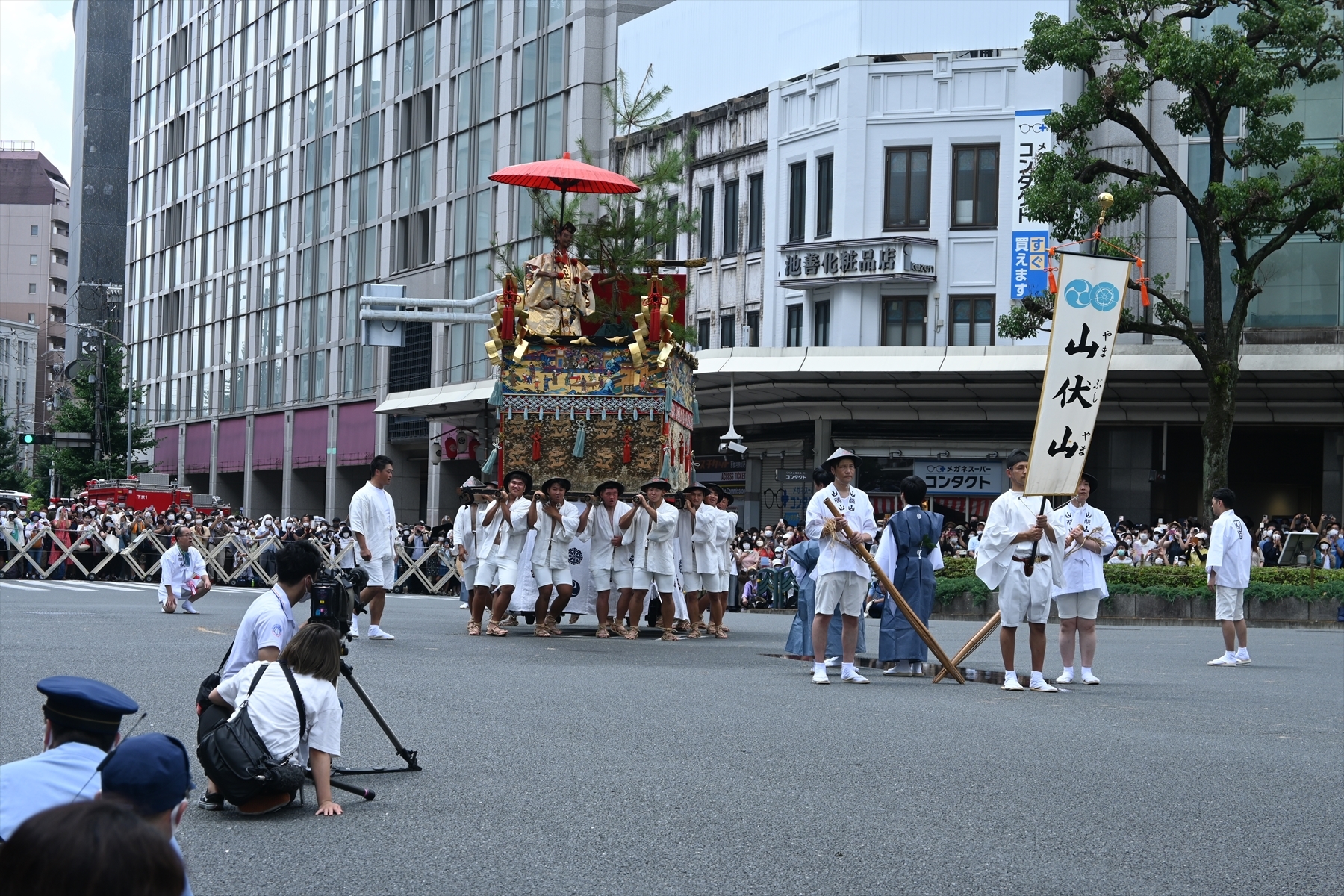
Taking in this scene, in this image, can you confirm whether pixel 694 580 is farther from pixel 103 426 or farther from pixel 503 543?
pixel 103 426

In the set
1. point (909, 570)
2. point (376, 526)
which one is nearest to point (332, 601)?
point (909, 570)

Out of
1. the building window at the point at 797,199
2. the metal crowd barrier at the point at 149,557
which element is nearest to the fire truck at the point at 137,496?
the metal crowd barrier at the point at 149,557

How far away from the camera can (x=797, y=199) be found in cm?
4069

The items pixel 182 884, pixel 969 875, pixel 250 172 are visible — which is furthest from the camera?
pixel 250 172

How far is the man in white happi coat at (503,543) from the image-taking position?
17.4m

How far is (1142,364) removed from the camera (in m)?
35.7

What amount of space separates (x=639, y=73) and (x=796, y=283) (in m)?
10.1

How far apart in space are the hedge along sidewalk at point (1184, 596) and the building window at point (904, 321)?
12.4 m

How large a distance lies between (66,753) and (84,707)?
124mm

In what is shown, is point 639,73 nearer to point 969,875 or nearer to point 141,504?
point 141,504

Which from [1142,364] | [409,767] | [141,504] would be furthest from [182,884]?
[141,504]

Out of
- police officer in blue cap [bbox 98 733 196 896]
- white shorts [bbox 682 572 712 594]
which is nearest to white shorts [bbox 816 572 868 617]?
white shorts [bbox 682 572 712 594]

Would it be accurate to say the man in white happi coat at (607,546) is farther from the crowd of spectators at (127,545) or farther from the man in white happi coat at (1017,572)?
the crowd of spectators at (127,545)

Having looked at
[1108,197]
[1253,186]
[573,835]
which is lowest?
[573,835]
